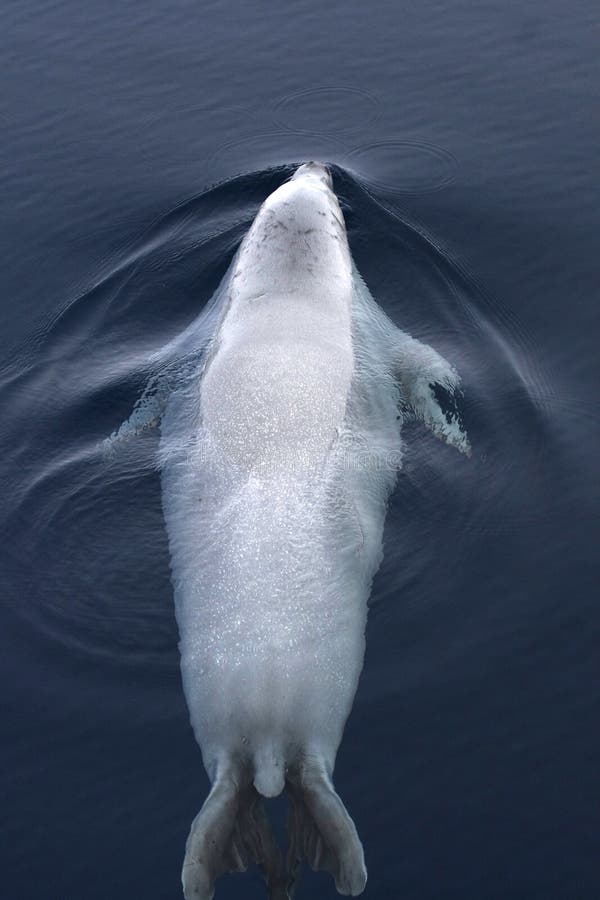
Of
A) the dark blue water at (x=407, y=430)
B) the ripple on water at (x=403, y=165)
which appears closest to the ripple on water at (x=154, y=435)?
the dark blue water at (x=407, y=430)

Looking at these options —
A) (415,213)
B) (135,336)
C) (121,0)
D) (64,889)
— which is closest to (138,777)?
(64,889)

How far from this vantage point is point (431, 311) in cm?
2016

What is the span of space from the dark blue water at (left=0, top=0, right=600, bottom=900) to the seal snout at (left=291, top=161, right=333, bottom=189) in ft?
2.34

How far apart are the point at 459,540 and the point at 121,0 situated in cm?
2702

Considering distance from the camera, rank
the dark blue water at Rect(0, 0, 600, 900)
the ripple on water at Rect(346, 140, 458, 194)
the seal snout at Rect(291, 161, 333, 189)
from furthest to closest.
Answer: the ripple on water at Rect(346, 140, 458, 194), the seal snout at Rect(291, 161, 333, 189), the dark blue water at Rect(0, 0, 600, 900)

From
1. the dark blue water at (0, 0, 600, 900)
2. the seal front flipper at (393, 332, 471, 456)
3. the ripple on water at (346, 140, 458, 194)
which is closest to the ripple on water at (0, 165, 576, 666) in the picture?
the dark blue water at (0, 0, 600, 900)

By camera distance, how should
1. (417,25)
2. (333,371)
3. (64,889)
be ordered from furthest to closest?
(417,25)
(333,371)
(64,889)

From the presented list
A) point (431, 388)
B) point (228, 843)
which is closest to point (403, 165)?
point (431, 388)

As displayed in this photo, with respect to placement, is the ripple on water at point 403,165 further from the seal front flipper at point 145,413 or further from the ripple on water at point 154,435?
the seal front flipper at point 145,413

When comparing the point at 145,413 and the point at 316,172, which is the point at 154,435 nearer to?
the point at 145,413

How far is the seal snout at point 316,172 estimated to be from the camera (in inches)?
912

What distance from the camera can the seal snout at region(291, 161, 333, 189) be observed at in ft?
76.0

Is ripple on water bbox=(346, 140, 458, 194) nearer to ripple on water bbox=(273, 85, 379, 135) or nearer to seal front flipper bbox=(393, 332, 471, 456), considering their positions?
ripple on water bbox=(273, 85, 379, 135)

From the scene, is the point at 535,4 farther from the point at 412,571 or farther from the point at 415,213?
the point at 412,571
